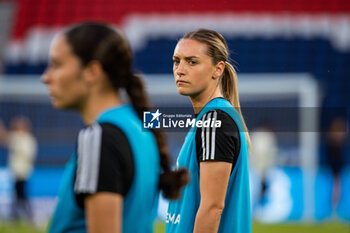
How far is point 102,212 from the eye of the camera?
1.59 m

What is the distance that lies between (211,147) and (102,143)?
0.81m

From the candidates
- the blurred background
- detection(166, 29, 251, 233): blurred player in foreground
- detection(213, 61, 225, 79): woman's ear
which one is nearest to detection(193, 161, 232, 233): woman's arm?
detection(166, 29, 251, 233): blurred player in foreground

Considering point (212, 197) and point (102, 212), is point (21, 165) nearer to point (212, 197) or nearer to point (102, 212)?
point (212, 197)

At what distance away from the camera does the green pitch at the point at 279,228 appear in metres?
8.73

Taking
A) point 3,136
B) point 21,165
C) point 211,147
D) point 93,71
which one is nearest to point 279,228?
point 21,165

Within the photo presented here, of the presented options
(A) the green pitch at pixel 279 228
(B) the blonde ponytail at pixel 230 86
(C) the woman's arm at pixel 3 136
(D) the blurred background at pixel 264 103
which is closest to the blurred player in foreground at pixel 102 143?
(B) the blonde ponytail at pixel 230 86

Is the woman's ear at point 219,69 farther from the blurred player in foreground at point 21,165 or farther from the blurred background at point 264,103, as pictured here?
the blurred player in foreground at point 21,165

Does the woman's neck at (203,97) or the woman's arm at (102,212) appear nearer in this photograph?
the woman's arm at (102,212)

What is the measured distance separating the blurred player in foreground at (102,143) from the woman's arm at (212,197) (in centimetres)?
48

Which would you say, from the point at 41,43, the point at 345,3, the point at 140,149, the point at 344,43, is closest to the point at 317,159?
the point at 344,43

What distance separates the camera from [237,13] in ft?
45.1

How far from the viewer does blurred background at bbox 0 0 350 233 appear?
32.0 feet

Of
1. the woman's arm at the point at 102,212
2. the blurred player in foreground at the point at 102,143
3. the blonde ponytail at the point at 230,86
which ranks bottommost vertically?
the woman's arm at the point at 102,212

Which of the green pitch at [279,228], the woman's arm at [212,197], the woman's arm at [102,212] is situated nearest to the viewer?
the woman's arm at [102,212]
